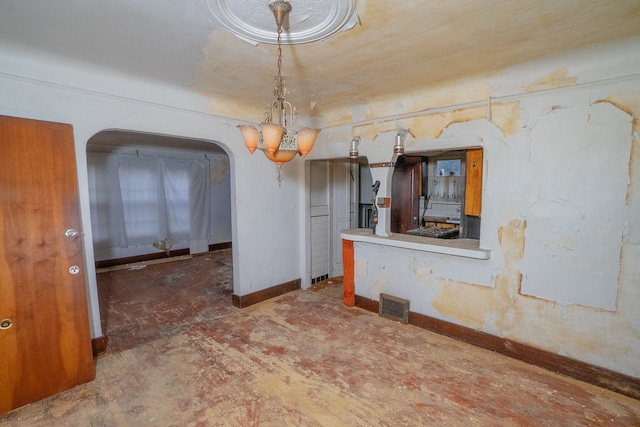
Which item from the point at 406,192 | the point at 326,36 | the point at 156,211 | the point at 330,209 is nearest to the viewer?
the point at 326,36

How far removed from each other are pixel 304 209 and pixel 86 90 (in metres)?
2.87

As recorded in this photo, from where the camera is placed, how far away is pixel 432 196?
6.12 m

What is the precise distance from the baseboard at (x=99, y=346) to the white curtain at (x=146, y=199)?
3142mm

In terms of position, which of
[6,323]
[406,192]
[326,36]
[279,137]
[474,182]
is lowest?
[6,323]

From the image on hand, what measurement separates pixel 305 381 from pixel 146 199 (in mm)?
5551

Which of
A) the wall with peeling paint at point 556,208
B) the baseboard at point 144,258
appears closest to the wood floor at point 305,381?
the wall with peeling paint at point 556,208

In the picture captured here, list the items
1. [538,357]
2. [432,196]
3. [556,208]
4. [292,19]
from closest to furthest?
1. [292,19]
2. [556,208]
3. [538,357]
4. [432,196]

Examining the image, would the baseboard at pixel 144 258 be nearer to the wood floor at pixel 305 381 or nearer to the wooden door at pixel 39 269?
the wood floor at pixel 305 381

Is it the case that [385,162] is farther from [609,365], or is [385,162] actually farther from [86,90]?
[86,90]

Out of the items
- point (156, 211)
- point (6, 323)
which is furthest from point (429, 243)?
point (156, 211)

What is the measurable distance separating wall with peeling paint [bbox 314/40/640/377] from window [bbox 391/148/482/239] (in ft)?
3.79

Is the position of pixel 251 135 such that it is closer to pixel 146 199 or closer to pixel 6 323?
pixel 6 323

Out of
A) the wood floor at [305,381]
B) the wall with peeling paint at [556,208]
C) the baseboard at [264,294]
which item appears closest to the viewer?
the wood floor at [305,381]

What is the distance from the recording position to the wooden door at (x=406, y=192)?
4742mm
